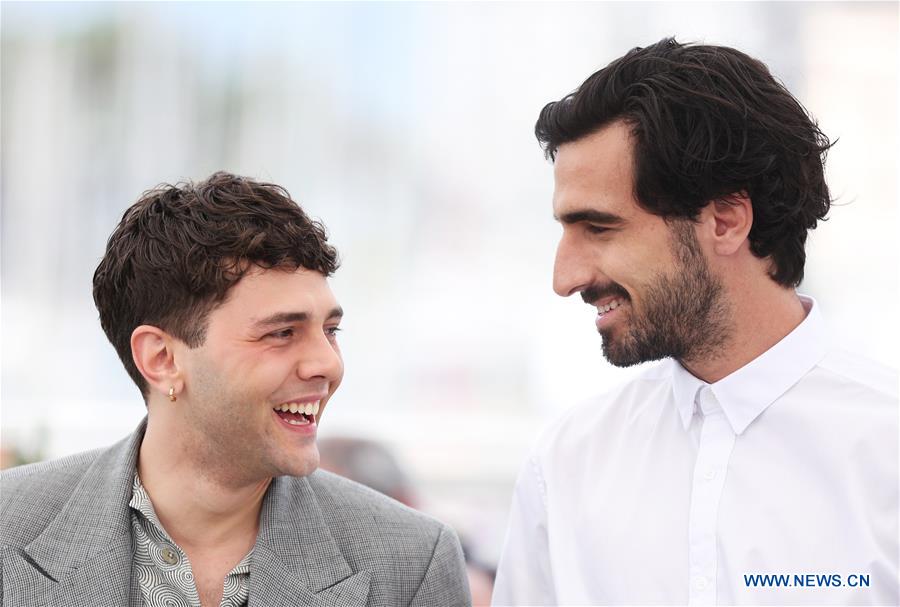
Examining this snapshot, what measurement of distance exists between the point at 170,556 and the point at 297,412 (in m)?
0.44

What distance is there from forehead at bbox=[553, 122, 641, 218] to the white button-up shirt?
447mm

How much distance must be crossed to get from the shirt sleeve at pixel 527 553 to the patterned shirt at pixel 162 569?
2.07 ft

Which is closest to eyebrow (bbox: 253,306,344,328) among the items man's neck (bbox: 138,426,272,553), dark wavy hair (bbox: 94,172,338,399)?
dark wavy hair (bbox: 94,172,338,399)

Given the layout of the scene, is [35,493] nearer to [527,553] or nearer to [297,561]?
[297,561]

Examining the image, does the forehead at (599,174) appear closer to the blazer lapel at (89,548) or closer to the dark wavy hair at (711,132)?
the dark wavy hair at (711,132)

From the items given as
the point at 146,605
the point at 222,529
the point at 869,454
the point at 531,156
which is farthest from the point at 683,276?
the point at 531,156

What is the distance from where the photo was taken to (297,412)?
2.48 metres

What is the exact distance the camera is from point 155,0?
29.0 ft

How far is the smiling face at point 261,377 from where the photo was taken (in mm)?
2422

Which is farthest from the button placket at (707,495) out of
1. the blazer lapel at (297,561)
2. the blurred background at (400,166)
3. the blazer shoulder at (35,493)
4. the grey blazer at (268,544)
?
the blurred background at (400,166)

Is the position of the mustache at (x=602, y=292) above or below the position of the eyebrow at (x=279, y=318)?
above

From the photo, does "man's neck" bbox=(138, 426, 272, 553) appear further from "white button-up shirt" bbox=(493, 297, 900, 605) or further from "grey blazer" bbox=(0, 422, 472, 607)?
"white button-up shirt" bbox=(493, 297, 900, 605)

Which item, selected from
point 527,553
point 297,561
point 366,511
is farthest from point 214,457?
point 527,553

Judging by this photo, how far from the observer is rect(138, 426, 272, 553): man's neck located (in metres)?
2.50
